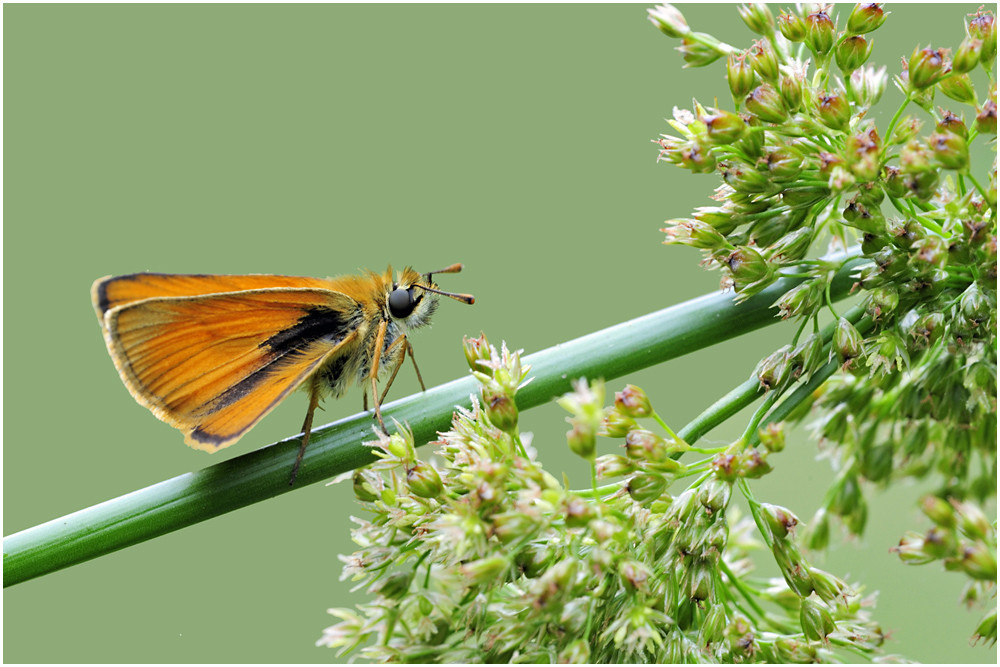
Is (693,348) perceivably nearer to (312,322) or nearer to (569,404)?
(569,404)

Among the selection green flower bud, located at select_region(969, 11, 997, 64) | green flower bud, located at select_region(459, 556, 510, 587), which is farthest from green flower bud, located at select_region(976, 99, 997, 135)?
green flower bud, located at select_region(459, 556, 510, 587)

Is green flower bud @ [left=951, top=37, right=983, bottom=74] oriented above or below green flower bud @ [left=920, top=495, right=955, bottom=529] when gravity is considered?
above

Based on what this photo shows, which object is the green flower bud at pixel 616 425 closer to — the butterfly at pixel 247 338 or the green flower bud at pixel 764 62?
the butterfly at pixel 247 338

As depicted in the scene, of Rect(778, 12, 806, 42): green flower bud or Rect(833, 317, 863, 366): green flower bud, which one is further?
Rect(778, 12, 806, 42): green flower bud

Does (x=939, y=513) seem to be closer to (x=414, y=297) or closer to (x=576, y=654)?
(x=576, y=654)

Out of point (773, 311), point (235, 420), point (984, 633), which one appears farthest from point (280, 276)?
point (984, 633)

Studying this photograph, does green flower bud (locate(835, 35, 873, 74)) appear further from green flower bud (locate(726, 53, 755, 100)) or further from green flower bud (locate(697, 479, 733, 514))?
green flower bud (locate(697, 479, 733, 514))
